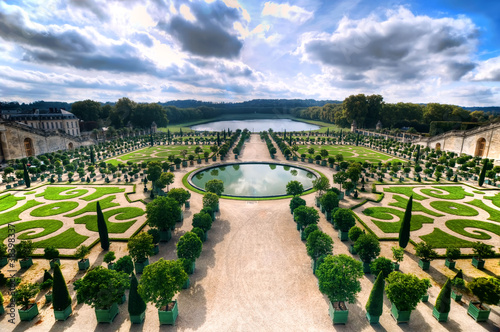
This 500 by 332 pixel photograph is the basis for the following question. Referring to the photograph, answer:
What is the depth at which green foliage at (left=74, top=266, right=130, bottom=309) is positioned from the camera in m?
14.4

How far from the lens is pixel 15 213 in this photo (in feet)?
98.6

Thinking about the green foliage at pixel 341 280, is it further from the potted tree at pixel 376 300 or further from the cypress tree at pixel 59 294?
the cypress tree at pixel 59 294

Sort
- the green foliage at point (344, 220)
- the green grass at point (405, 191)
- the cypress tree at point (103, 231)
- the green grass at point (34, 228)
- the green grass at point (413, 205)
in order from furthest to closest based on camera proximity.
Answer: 1. the green grass at point (405, 191)
2. the green grass at point (413, 205)
3. the green grass at point (34, 228)
4. the green foliage at point (344, 220)
5. the cypress tree at point (103, 231)

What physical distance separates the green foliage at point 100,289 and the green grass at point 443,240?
86.9 feet

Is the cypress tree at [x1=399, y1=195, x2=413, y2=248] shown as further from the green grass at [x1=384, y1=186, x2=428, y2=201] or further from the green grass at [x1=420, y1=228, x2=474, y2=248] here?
the green grass at [x1=384, y1=186, x2=428, y2=201]

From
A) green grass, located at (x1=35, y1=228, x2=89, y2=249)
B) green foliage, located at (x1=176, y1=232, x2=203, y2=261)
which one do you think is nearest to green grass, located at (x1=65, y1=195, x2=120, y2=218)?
green grass, located at (x1=35, y1=228, x2=89, y2=249)

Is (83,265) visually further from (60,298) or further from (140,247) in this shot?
(60,298)

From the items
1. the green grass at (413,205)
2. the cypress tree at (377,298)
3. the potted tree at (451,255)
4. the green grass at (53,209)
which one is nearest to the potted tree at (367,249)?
the cypress tree at (377,298)

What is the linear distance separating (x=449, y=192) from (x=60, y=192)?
193ft

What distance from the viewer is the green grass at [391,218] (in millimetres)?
26628

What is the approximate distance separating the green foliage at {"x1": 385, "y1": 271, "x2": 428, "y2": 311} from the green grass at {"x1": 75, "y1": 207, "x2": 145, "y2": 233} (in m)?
24.4

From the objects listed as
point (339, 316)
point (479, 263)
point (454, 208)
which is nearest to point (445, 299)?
point (339, 316)

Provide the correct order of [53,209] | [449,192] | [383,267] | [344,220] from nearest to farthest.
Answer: [383,267] → [344,220] → [53,209] → [449,192]

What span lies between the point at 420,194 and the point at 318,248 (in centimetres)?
2708
